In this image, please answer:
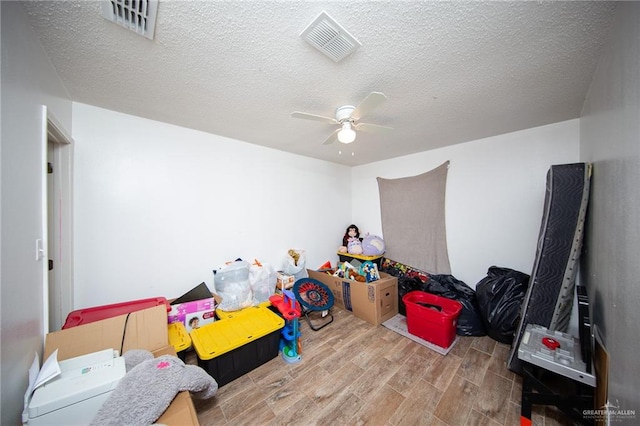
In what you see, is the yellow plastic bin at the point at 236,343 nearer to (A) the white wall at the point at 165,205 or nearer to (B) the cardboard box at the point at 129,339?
(B) the cardboard box at the point at 129,339

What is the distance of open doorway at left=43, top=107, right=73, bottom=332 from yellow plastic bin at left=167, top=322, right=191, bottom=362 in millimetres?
752

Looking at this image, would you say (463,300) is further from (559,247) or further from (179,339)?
(179,339)

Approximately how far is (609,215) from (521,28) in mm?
1098

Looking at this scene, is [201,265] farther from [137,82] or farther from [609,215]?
[609,215]

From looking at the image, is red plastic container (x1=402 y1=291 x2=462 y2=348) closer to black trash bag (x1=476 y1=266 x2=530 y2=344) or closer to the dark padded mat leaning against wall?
black trash bag (x1=476 y1=266 x2=530 y2=344)

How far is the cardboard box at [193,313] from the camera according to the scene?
182cm

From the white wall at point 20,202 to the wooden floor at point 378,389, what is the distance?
3.29 ft

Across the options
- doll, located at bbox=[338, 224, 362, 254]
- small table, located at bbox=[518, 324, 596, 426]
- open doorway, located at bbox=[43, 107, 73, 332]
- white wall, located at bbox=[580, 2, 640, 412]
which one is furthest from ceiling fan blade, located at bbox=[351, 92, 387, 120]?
doll, located at bbox=[338, 224, 362, 254]

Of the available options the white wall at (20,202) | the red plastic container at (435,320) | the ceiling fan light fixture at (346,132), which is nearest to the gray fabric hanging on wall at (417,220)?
the red plastic container at (435,320)

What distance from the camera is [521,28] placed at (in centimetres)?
99

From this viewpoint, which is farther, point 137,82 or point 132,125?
point 132,125

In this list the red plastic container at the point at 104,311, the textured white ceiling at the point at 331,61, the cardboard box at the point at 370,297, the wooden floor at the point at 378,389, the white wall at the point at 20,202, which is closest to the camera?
the white wall at the point at 20,202

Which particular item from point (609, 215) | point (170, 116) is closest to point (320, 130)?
point (170, 116)

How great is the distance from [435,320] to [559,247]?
114 centimetres
